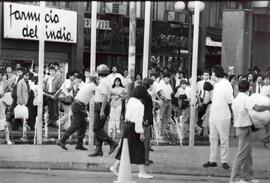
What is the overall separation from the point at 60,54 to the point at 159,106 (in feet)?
36.8

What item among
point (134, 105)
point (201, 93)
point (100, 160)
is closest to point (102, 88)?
point (100, 160)

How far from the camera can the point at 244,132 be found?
39.4ft

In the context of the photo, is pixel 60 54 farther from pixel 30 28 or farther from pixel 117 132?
pixel 117 132

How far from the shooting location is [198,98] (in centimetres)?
1959

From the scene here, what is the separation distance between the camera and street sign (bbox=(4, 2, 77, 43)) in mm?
26484

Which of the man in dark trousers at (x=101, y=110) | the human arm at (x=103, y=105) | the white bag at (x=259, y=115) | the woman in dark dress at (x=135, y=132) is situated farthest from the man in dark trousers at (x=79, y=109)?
the white bag at (x=259, y=115)

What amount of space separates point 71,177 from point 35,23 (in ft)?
51.8

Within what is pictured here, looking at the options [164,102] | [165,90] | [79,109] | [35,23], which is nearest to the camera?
[79,109]

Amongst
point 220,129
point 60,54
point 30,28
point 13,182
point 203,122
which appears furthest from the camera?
point 60,54

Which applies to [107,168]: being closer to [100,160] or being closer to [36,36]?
[100,160]

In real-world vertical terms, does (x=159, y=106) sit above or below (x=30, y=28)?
below

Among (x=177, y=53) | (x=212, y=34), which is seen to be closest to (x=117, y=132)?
(x=177, y=53)

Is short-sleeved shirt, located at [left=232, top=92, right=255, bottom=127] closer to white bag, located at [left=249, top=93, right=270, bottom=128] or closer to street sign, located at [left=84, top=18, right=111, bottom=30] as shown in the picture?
white bag, located at [left=249, top=93, right=270, bottom=128]

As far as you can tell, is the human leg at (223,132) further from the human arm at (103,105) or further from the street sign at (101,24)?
the street sign at (101,24)
